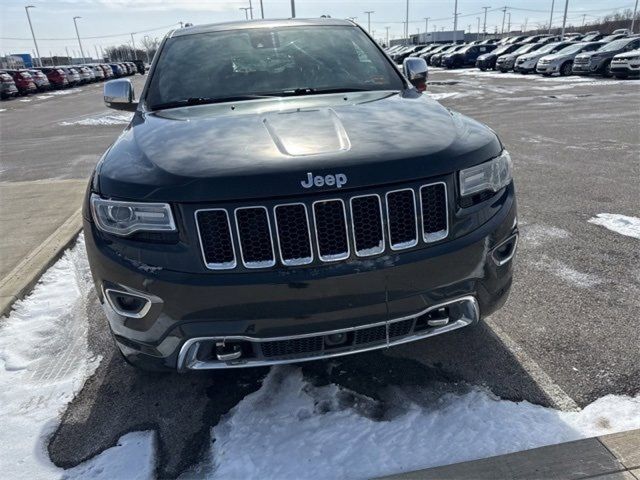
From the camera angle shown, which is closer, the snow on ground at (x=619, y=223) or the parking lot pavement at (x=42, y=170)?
the snow on ground at (x=619, y=223)

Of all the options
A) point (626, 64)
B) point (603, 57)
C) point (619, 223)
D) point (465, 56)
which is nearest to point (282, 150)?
point (619, 223)

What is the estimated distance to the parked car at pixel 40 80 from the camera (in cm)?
3232

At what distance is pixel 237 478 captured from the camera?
2039 millimetres

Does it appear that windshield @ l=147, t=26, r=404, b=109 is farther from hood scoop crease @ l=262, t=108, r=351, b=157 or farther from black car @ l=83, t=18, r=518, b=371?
black car @ l=83, t=18, r=518, b=371

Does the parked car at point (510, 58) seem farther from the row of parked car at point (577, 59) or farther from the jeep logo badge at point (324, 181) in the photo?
the jeep logo badge at point (324, 181)

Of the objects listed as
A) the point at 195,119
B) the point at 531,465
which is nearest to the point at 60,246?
the point at 195,119

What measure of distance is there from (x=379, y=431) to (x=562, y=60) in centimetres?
2772

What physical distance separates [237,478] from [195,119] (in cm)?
176

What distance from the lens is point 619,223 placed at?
4.57m

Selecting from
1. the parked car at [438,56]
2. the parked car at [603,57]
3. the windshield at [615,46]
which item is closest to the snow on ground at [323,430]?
the parked car at [603,57]

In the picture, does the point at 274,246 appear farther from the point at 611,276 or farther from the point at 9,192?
the point at 9,192

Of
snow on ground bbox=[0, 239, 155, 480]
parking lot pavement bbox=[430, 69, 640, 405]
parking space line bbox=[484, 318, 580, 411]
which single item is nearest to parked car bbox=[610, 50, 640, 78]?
parking lot pavement bbox=[430, 69, 640, 405]

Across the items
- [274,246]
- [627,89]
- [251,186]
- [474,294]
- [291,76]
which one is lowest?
[627,89]

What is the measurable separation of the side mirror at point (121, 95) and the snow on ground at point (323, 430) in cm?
206
